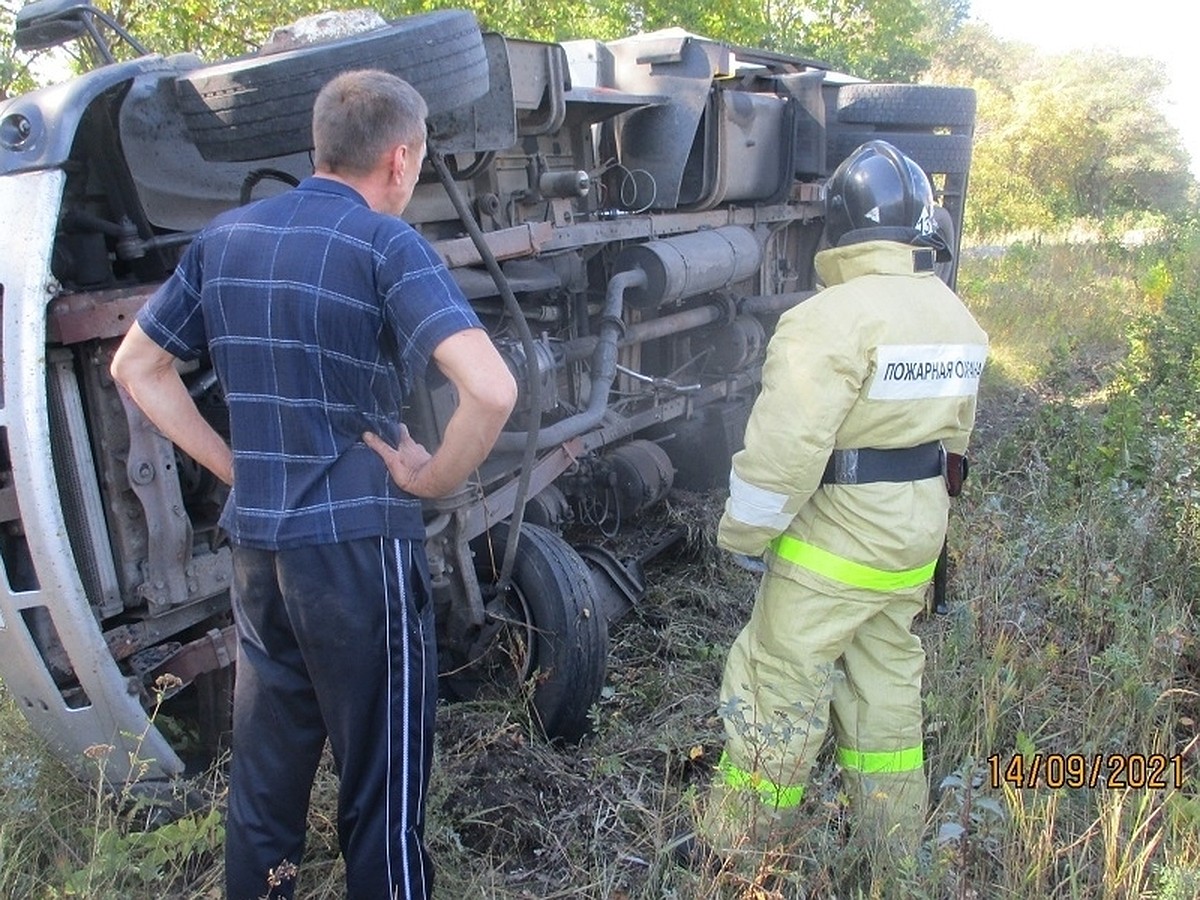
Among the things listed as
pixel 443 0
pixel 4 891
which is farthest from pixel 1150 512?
pixel 443 0

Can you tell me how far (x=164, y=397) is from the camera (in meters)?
2.35

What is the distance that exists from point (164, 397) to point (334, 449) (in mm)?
457

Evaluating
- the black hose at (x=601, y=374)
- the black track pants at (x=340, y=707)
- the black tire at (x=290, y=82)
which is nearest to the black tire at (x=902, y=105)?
the black hose at (x=601, y=374)

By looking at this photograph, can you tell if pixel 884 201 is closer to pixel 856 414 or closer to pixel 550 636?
pixel 856 414

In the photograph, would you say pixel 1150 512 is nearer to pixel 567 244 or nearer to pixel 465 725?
pixel 567 244


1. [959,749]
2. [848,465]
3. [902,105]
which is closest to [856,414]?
[848,465]

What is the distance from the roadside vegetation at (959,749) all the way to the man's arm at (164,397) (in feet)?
2.46

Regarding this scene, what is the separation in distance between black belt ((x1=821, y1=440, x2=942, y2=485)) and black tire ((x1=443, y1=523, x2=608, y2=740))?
104 cm

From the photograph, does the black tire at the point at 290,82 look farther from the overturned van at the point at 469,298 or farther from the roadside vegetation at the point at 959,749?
the roadside vegetation at the point at 959,749

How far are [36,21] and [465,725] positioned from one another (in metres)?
2.37

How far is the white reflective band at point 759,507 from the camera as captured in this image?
2.65m

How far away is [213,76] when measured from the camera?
2.68 meters

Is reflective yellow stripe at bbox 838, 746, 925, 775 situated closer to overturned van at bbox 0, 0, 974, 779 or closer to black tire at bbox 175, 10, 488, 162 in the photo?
overturned van at bbox 0, 0, 974, 779
